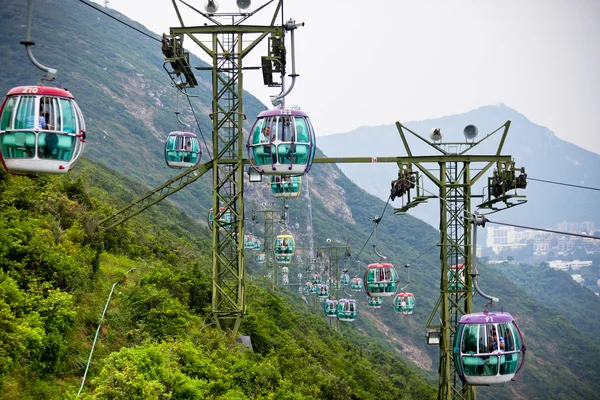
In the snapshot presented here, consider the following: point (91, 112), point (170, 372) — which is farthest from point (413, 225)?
point (170, 372)

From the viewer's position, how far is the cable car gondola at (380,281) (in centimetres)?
2848

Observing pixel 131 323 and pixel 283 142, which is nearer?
pixel 283 142

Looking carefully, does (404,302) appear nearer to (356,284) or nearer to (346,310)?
Answer: (346,310)

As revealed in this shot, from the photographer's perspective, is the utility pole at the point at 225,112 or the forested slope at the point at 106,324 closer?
the forested slope at the point at 106,324

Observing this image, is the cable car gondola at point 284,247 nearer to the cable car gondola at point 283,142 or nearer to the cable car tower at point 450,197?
the cable car tower at point 450,197

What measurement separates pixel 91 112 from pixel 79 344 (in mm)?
75461

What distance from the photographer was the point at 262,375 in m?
17.6

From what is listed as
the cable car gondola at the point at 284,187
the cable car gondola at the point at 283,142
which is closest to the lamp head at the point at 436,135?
the cable car gondola at the point at 284,187

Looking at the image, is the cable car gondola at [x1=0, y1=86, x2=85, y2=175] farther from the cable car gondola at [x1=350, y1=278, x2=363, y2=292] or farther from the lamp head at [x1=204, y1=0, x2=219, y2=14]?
the cable car gondola at [x1=350, y1=278, x2=363, y2=292]

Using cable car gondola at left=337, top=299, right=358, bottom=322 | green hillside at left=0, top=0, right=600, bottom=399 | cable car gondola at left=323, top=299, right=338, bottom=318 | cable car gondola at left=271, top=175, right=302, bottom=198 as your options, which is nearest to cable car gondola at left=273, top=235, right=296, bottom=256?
green hillside at left=0, top=0, right=600, bottom=399

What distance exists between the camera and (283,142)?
15086mm

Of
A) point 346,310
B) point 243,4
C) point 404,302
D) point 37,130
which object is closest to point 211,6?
point 243,4

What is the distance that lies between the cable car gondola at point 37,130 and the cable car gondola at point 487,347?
26.3 feet

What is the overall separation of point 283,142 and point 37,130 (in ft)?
16.5
